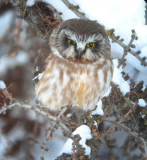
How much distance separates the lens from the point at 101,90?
14.2 feet

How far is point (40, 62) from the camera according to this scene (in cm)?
Answer: 433

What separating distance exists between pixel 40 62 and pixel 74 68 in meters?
0.35

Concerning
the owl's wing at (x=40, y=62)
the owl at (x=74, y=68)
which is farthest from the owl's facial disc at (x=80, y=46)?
the owl's wing at (x=40, y=62)

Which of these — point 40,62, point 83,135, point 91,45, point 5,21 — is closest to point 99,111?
point 83,135

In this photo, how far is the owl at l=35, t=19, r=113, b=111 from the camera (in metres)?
4.11

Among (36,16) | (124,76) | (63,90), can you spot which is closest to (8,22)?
(36,16)

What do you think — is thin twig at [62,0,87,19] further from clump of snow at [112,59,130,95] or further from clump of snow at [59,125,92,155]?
clump of snow at [59,125,92,155]

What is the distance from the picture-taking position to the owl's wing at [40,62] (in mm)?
4320

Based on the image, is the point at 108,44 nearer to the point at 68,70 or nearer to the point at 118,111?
the point at 68,70

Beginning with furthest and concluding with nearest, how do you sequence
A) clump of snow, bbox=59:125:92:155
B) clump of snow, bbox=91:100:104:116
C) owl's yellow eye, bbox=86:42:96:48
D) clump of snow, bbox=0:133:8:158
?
1. clump of snow, bbox=0:133:8:158
2. owl's yellow eye, bbox=86:42:96:48
3. clump of snow, bbox=91:100:104:116
4. clump of snow, bbox=59:125:92:155

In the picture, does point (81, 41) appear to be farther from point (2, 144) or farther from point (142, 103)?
point (2, 144)

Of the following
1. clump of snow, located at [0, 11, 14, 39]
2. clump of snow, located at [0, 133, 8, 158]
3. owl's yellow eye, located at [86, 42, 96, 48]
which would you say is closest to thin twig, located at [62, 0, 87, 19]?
owl's yellow eye, located at [86, 42, 96, 48]

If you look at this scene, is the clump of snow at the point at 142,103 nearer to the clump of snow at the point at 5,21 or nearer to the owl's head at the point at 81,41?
the owl's head at the point at 81,41

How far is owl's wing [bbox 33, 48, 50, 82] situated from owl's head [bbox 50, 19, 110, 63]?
3.7 inches
